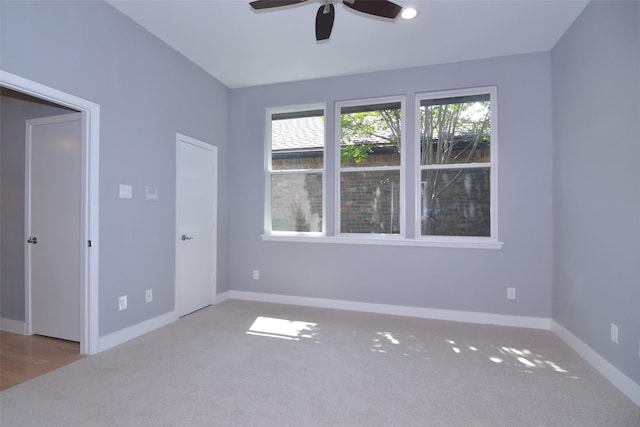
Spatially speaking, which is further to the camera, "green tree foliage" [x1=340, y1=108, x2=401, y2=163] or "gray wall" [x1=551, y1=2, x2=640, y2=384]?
"green tree foliage" [x1=340, y1=108, x2=401, y2=163]

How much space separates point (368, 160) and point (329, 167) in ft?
1.70

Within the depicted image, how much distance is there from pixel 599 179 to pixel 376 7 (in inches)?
86.9

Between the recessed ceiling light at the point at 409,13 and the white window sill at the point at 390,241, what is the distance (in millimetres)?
2339

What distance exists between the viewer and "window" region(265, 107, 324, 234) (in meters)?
4.42

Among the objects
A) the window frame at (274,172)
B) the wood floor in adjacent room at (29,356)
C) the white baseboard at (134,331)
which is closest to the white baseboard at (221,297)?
the white baseboard at (134,331)

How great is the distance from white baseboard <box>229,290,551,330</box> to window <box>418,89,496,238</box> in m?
0.92

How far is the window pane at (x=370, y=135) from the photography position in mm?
4086

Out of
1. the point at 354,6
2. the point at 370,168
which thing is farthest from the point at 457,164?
the point at 354,6

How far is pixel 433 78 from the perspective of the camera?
3893 mm

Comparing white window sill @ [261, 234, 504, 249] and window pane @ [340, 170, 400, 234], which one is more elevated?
window pane @ [340, 170, 400, 234]

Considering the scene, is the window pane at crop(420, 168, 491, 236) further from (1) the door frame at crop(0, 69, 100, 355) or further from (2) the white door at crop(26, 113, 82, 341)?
(2) the white door at crop(26, 113, 82, 341)

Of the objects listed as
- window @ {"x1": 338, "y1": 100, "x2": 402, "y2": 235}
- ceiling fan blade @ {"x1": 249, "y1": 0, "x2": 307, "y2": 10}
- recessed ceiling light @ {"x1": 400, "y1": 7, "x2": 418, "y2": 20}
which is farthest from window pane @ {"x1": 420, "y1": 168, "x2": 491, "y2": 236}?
ceiling fan blade @ {"x1": 249, "y1": 0, "x2": 307, "y2": 10}

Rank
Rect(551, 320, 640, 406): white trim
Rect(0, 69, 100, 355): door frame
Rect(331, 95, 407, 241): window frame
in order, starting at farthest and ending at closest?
1. Rect(331, 95, 407, 241): window frame
2. Rect(0, 69, 100, 355): door frame
3. Rect(551, 320, 640, 406): white trim

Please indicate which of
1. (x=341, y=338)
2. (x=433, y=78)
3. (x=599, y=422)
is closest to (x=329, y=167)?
(x=433, y=78)
